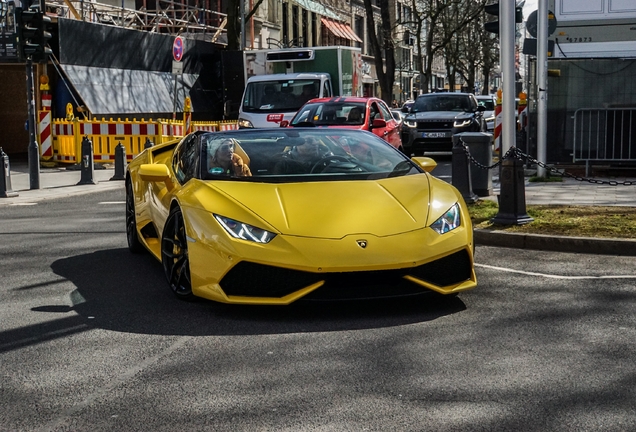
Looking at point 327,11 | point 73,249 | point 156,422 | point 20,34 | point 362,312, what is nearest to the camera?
point 156,422

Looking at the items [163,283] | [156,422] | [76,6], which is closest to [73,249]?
[163,283]

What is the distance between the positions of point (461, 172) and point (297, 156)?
5189 mm

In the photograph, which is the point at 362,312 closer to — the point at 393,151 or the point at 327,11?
the point at 393,151

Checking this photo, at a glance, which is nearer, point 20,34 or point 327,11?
point 20,34

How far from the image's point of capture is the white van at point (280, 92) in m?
24.7

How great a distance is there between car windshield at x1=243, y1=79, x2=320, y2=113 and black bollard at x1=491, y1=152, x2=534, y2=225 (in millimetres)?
14487

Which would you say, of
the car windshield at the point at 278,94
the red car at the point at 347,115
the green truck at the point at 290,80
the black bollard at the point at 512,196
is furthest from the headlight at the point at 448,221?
the car windshield at the point at 278,94

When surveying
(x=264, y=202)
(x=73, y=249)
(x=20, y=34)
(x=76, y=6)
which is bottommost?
(x=73, y=249)

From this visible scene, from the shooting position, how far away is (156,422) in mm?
4281

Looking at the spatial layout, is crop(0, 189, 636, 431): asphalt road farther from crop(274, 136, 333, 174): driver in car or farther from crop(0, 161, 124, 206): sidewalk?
crop(0, 161, 124, 206): sidewalk

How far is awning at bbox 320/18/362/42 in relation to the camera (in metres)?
65.1

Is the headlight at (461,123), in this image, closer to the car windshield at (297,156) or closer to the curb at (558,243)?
the curb at (558,243)

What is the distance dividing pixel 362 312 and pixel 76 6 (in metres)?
26.0

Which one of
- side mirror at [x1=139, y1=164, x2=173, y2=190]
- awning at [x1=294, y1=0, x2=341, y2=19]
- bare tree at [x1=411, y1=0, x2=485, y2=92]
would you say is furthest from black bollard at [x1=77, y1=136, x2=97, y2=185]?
awning at [x1=294, y1=0, x2=341, y2=19]
